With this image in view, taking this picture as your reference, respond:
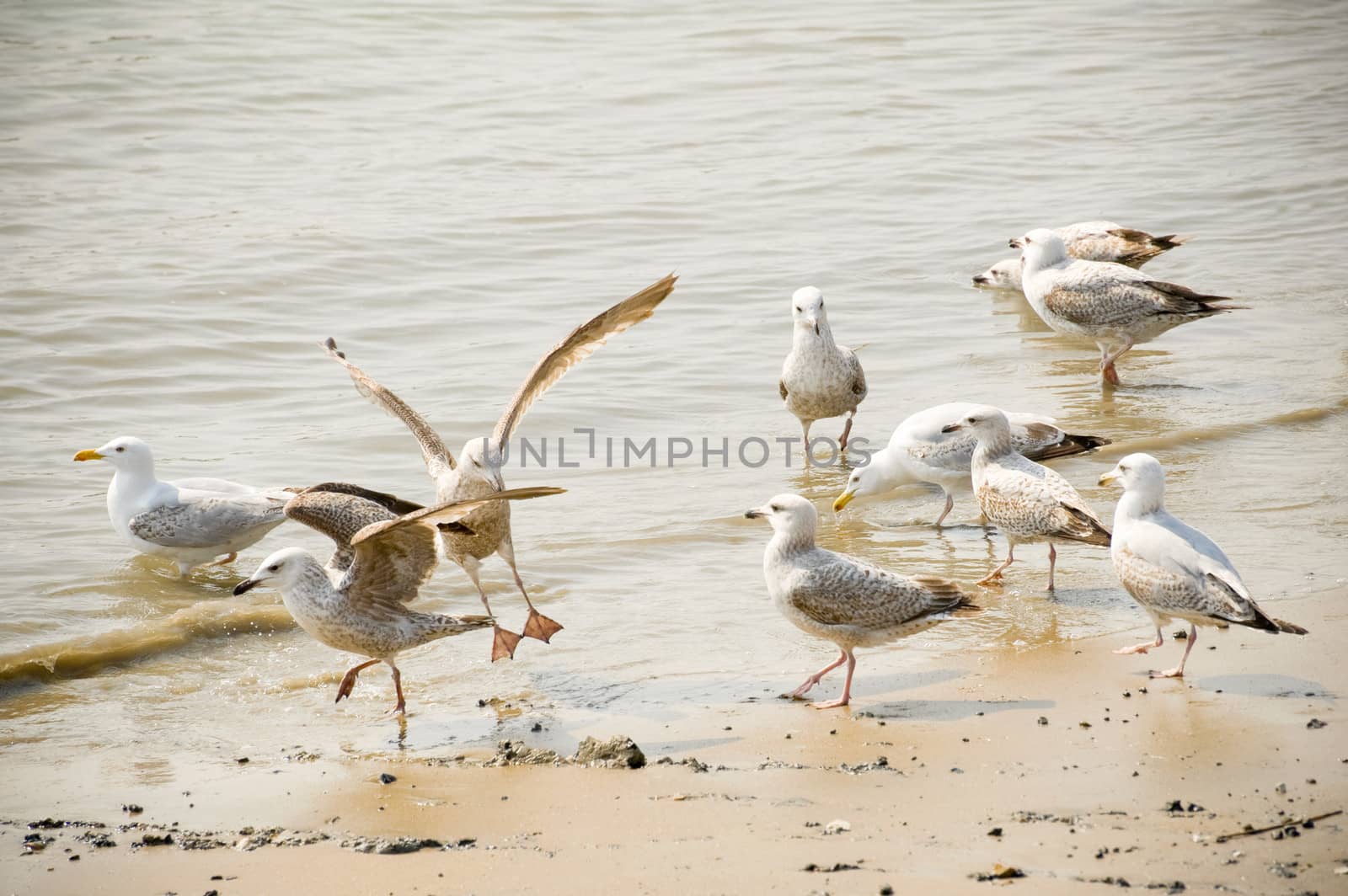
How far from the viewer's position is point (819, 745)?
5.38 meters

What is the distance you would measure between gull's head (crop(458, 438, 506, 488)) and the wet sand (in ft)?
4.93

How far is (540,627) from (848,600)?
1606mm

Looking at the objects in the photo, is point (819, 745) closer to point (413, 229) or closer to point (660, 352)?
point (660, 352)

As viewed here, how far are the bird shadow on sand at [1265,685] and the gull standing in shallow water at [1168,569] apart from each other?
0.15 m

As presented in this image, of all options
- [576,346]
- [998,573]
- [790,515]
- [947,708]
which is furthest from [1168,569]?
[576,346]

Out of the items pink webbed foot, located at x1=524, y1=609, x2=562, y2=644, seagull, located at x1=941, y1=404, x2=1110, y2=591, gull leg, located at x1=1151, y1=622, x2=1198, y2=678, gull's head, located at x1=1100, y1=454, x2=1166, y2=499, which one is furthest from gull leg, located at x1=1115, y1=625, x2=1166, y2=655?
pink webbed foot, located at x1=524, y1=609, x2=562, y2=644

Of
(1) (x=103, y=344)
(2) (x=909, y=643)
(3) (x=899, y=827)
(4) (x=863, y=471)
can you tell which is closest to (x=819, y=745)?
(3) (x=899, y=827)

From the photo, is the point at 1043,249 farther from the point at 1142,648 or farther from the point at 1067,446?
the point at 1142,648

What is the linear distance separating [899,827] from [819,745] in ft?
2.75

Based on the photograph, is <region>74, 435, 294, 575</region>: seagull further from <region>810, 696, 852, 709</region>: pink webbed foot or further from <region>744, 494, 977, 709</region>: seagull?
<region>810, 696, 852, 709</region>: pink webbed foot

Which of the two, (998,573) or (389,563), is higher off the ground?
(389,563)

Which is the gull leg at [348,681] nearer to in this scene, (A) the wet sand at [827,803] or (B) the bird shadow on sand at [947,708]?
(A) the wet sand at [827,803]

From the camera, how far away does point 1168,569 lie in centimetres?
591

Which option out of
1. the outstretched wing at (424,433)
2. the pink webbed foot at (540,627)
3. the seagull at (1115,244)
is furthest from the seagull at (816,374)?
the seagull at (1115,244)
